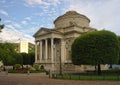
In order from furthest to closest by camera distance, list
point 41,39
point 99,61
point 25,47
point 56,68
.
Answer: point 25,47
point 41,39
point 56,68
point 99,61

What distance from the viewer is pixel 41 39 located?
270ft

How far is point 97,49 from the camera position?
48.8 metres

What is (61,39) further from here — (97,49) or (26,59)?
(97,49)

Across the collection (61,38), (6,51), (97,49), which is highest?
(61,38)

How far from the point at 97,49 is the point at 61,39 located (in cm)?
3215

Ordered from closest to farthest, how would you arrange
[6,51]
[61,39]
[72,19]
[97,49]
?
1. [97,49]
2. [6,51]
3. [61,39]
4. [72,19]

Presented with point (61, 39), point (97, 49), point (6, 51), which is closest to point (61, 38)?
point (61, 39)

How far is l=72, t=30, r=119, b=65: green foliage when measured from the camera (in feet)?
158

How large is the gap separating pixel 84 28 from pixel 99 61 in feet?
108

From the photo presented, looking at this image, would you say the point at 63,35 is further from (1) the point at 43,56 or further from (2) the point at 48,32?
(1) the point at 43,56

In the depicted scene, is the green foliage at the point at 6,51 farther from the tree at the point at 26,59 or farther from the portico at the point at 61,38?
the tree at the point at 26,59

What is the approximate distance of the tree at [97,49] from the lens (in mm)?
48156

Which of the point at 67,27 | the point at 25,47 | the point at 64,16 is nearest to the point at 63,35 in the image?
the point at 67,27

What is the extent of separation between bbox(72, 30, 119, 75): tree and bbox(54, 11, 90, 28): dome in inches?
1247
